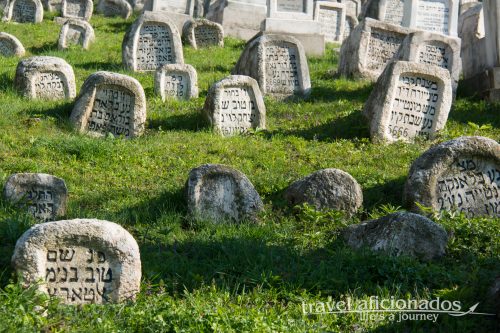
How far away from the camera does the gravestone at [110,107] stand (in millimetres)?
9672

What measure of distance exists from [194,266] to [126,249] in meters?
0.86

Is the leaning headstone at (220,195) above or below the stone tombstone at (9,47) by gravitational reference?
below

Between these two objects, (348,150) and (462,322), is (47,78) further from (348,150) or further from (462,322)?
(462,322)

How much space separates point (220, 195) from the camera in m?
7.04

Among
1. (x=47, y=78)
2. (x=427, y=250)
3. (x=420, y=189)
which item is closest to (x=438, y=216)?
(x=420, y=189)

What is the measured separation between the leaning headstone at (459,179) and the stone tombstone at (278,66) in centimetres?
513

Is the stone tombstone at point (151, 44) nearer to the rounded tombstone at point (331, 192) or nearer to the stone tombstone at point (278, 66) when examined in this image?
the stone tombstone at point (278, 66)

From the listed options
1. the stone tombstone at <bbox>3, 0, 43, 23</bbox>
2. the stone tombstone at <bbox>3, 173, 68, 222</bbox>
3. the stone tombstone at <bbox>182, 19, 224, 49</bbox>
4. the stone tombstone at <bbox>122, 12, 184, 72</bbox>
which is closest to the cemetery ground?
the stone tombstone at <bbox>3, 173, 68, 222</bbox>

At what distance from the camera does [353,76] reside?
1331cm

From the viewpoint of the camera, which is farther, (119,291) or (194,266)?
(194,266)

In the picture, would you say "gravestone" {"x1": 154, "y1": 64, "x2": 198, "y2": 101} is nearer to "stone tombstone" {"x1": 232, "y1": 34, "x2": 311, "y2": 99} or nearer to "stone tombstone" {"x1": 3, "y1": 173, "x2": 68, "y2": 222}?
"stone tombstone" {"x1": 232, "y1": 34, "x2": 311, "y2": 99}

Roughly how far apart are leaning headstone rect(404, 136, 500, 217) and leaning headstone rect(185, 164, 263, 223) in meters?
1.49

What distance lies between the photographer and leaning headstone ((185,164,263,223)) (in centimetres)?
700

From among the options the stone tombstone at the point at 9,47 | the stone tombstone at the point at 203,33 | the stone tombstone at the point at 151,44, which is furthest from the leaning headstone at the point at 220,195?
the stone tombstone at the point at 203,33
